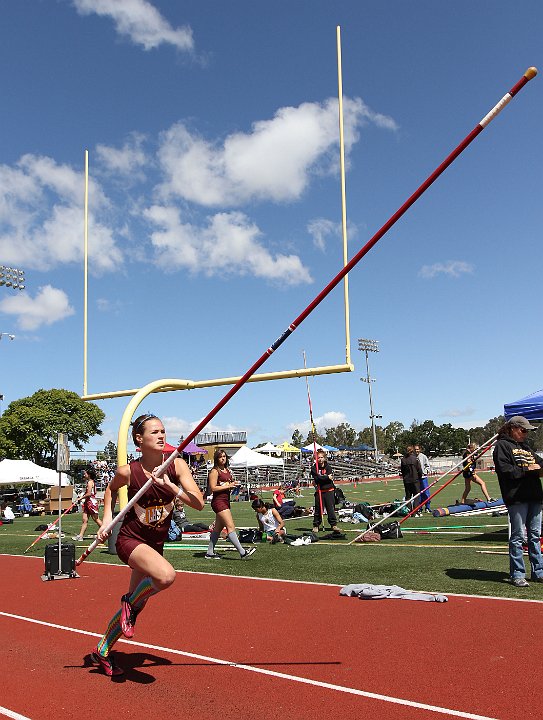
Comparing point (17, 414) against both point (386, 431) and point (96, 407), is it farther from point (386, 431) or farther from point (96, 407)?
point (386, 431)

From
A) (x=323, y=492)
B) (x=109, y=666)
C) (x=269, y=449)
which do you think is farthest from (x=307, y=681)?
(x=269, y=449)

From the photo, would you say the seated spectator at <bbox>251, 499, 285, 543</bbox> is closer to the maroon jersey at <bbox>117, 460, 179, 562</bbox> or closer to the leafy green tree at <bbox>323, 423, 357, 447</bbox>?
the maroon jersey at <bbox>117, 460, 179, 562</bbox>

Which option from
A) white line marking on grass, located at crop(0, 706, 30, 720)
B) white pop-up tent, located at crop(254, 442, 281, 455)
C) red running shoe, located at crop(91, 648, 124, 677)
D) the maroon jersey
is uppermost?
white pop-up tent, located at crop(254, 442, 281, 455)

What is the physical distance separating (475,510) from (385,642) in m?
13.3

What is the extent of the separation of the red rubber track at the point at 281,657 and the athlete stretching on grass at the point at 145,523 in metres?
0.49

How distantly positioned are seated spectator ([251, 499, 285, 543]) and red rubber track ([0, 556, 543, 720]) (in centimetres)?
526

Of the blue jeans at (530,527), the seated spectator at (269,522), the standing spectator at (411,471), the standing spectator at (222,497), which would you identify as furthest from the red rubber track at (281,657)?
the standing spectator at (411,471)

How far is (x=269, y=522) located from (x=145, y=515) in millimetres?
9494

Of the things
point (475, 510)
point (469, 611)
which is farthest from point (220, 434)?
point (469, 611)

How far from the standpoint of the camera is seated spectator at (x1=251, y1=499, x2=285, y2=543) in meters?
13.6

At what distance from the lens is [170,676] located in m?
5.00

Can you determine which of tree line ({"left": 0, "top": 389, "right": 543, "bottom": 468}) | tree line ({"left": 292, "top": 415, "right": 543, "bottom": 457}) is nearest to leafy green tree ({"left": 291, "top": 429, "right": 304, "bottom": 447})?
tree line ({"left": 292, "top": 415, "right": 543, "bottom": 457})

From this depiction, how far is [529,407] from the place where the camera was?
1166 centimetres

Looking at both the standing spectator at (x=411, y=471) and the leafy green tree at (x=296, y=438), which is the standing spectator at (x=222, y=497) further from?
the leafy green tree at (x=296, y=438)
